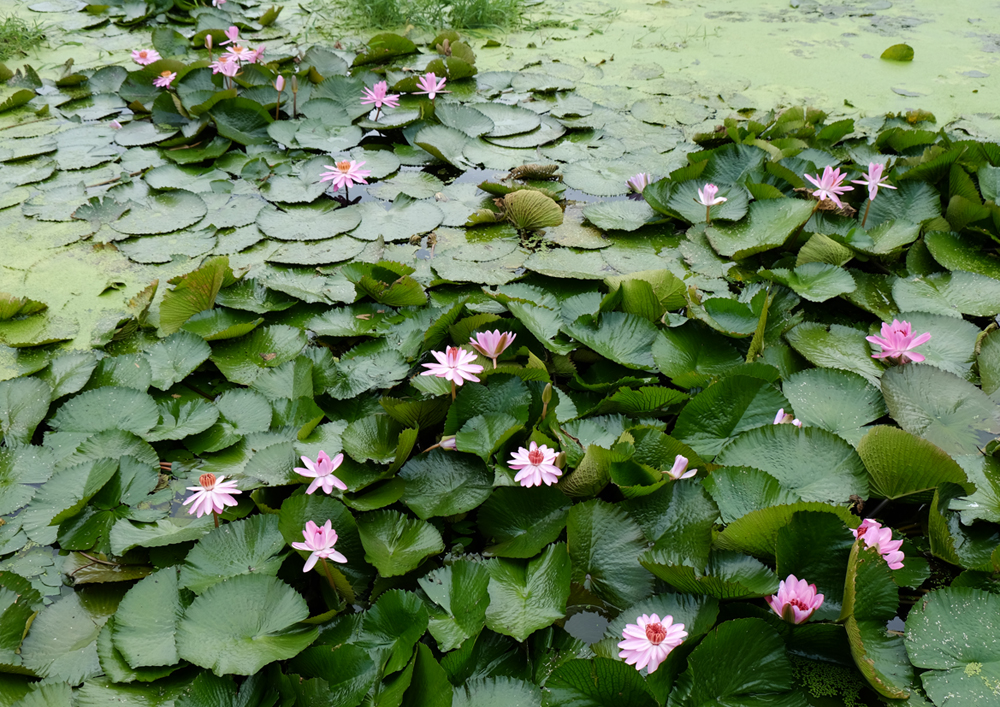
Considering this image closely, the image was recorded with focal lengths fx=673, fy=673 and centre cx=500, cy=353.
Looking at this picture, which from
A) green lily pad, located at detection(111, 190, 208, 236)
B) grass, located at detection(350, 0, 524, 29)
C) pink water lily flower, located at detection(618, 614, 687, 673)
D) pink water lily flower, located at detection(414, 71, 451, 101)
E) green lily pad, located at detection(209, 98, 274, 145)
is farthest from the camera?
grass, located at detection(350, 0, 524, 29)

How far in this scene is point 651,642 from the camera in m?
1.00

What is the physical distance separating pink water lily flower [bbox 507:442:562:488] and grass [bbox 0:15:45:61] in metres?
4.23

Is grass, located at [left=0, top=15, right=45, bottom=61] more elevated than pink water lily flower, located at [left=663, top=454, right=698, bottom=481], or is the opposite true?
grass, located at [left=0, top=15, right=45, bottom=61]

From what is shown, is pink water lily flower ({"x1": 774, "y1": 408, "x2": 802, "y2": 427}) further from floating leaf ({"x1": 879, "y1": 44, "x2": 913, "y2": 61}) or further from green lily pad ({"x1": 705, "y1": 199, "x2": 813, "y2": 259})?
floating leaf ({"x1": 879, "y1": 44, "x2": 913, "y2": 61})

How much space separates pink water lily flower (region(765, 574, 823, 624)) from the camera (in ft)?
3.51

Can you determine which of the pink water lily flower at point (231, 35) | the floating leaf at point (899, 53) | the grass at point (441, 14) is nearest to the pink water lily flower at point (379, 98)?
the pink water lily flower at point (231, 35)

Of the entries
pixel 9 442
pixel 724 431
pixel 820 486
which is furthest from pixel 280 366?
pixel 820 486

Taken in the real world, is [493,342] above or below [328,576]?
above

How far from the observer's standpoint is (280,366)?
5.61ft

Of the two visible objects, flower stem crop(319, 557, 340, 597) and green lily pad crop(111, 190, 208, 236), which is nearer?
flower stem crop(319, 557, 340, 597)

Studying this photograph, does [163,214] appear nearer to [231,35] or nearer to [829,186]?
[231,35]

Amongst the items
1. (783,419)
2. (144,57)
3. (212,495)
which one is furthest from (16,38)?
(783,419)

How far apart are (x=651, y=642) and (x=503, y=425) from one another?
1.81ft

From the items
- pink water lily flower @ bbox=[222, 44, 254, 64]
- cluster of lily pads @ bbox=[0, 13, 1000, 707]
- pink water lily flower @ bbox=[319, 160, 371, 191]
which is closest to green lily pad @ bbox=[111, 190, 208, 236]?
cluster of lily pads @ bbox=[0, 13, 1000, 707]
